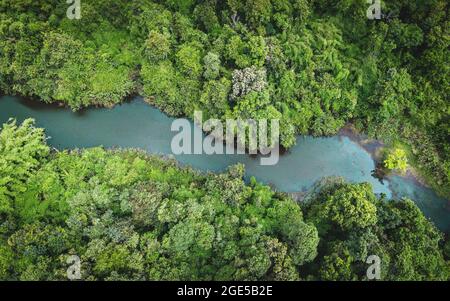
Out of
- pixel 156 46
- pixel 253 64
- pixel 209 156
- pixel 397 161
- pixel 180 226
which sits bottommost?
pixel 180 226

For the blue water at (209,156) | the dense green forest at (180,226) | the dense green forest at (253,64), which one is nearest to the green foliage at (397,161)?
the blue water at (209,156)

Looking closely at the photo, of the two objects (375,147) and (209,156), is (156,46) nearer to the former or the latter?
(209,156)

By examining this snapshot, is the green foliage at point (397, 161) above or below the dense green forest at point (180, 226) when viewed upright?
above

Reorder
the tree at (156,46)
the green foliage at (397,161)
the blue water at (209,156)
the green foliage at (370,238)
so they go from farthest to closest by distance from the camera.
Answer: the tree at (156,46) → the green foliage at (397,161) → the blue water at (209,156) → the green foliage at (370,238)

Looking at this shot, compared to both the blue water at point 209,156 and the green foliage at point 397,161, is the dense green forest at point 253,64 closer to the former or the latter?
the blue water at point 209,156

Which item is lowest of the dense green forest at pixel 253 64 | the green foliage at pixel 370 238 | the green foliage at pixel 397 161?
the green foliage at pixel 370 238

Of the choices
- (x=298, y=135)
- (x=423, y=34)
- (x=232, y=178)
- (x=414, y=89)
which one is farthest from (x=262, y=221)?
(x=423, y=34)

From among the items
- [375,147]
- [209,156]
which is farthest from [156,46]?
[375,147]
